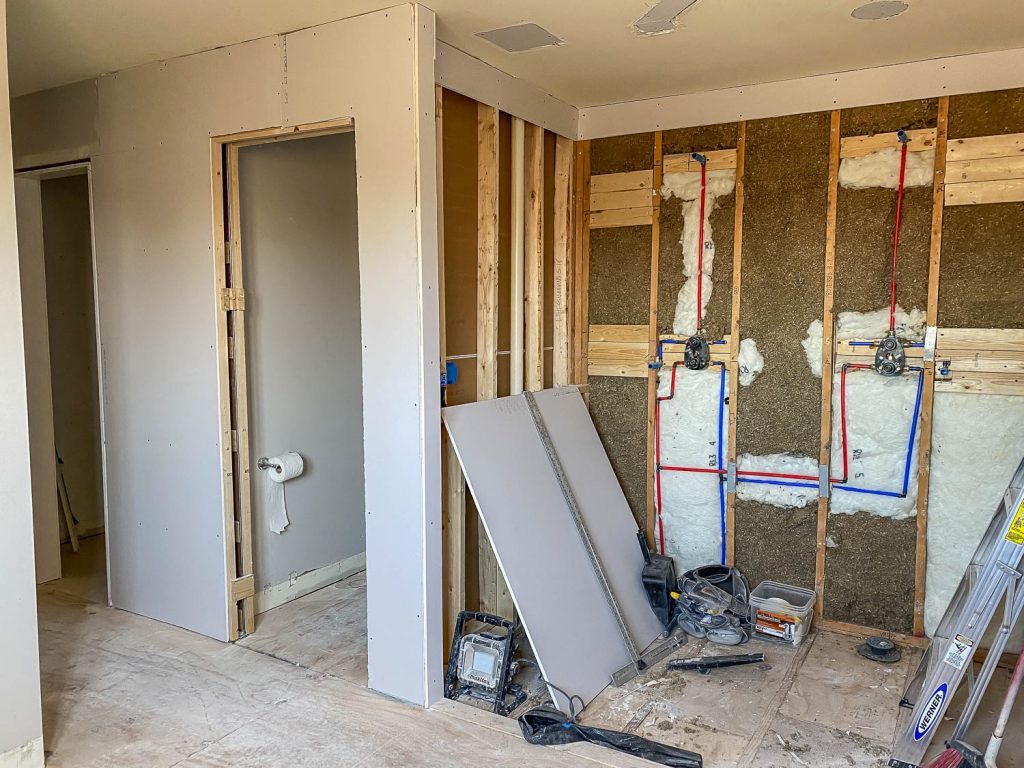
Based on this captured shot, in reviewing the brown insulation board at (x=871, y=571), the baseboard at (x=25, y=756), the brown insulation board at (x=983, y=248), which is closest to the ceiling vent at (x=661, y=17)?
the brown insulation board at (x=983, y=248)

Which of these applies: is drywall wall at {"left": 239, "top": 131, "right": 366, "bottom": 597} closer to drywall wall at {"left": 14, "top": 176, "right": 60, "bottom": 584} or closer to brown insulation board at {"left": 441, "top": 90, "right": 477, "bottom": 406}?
brown insulation board at {"left": 441, "top": 90, "right": 477, "bottom": 406}

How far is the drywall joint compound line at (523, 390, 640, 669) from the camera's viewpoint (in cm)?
347

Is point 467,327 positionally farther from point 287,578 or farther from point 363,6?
point 287,578

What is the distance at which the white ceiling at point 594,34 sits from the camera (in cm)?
275

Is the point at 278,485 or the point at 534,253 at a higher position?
the point at 534,253

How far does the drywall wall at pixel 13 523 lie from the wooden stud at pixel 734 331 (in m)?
3.09

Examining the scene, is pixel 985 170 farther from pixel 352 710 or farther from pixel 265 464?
pixel 265 464

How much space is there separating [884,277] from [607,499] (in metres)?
1.73

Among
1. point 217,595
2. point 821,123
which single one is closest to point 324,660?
point 217,595


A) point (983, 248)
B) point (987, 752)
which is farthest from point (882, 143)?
point (987, 752)

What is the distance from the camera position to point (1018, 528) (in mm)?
2598

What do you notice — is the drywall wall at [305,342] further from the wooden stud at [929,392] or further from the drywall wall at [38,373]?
the wooden stud at [929,392]

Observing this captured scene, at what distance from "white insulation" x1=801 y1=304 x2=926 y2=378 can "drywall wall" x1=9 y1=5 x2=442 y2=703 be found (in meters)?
1.94

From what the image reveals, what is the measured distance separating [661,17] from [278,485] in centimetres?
287
